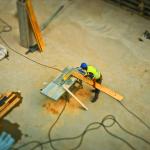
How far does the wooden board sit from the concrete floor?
0.13 m

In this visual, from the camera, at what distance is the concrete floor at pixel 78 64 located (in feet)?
21.8

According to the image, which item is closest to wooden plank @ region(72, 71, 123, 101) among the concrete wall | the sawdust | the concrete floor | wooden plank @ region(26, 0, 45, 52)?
the concrete floor

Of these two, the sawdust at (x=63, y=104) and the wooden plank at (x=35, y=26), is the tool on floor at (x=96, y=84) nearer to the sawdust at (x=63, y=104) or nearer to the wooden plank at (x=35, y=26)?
the sawdust at (x=63, y=104)

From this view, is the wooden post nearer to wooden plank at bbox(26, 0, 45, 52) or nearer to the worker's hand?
wooden plank at bbox(26, 0, 45, 52)

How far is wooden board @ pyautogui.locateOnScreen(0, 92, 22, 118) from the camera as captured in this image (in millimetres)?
6785

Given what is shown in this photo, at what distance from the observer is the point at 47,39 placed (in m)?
8.48

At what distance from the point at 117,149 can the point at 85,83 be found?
1.74 m

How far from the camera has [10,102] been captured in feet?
22.7

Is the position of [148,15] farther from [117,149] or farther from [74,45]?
[117,149]

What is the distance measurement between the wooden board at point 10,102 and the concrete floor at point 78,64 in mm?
128

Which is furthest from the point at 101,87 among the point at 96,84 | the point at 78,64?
the point at 78,64

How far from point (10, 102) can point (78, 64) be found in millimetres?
1913

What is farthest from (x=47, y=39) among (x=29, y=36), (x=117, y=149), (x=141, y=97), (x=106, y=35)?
(x=117, y=149)

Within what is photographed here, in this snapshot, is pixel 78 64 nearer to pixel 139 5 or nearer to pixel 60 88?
pixel 60 88
